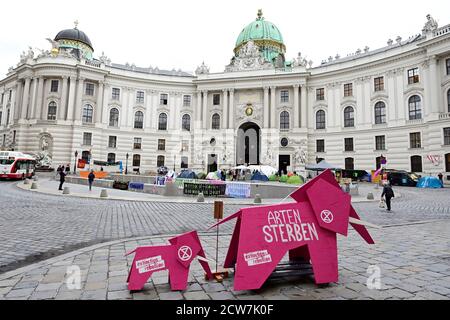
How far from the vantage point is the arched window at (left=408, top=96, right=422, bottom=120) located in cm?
3681

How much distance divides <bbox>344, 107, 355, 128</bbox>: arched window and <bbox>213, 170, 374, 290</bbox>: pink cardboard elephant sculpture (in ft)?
142

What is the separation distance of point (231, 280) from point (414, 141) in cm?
4111

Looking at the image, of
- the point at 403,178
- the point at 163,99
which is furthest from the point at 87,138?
the point at 403,178

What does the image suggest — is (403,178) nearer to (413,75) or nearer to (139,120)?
(413,75)

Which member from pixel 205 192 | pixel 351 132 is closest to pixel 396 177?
pixel 351 132

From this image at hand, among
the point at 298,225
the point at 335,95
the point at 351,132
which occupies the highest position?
the point at 335,95

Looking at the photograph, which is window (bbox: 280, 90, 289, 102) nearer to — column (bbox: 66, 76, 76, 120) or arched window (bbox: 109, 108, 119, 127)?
arched window (bbox: 109, 108, 119, 127)

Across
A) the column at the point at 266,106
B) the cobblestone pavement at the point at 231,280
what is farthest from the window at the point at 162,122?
the cobblestone pavement at the point at 231,280

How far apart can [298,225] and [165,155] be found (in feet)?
160

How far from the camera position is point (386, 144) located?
3919 cm

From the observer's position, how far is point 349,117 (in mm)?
43969

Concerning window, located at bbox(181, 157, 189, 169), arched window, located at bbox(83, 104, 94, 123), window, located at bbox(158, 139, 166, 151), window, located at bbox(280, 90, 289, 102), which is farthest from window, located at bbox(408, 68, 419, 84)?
arched window, located at bbox(83, 104, 94, 123)

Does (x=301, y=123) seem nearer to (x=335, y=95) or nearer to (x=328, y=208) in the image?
(x=335, y=95)

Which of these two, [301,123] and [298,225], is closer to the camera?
[298,225]
